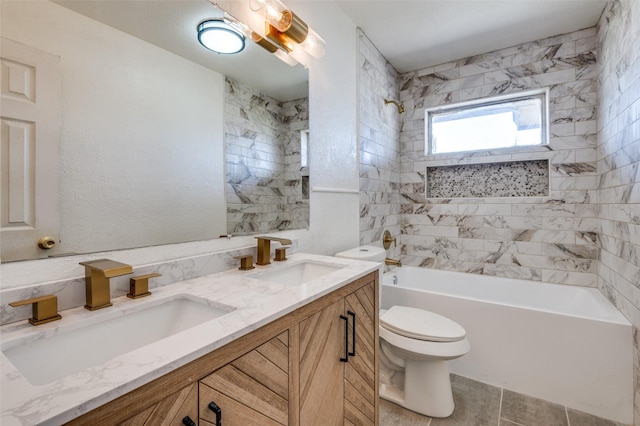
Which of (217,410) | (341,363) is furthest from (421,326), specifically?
(217,410)

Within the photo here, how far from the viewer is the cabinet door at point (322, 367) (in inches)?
37.5

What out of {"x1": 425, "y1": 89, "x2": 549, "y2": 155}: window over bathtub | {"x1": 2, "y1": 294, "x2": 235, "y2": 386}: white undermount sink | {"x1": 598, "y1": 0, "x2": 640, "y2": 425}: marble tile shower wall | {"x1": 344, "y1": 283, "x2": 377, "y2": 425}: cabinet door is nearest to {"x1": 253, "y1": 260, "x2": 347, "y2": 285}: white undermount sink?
{"x1": 344, "y1": 283, "x2": 377, "y2": 425}: cabinet door

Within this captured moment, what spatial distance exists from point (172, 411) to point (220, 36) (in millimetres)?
1389

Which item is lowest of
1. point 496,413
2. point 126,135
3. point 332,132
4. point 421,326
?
point 496,413

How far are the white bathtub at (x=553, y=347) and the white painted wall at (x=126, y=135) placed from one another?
5.98 feet

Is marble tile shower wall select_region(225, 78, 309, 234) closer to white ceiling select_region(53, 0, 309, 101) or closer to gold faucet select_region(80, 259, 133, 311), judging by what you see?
white ceiling select_region(53, 0, 309, 101)

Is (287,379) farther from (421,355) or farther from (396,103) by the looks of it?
(396,103)

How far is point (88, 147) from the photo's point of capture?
35.5 inches

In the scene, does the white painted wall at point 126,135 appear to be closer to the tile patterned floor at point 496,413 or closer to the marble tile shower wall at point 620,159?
the tile patterned floor at point 496,413

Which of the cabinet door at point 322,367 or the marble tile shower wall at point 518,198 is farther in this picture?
the marble tile shower wall at point 518,198

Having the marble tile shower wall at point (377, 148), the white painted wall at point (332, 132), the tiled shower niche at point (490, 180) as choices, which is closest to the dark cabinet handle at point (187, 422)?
the white painted wall at point (332, 132)

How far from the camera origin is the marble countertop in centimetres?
45

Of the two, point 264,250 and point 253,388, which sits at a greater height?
point 264,250

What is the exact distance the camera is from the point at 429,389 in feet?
5.75
